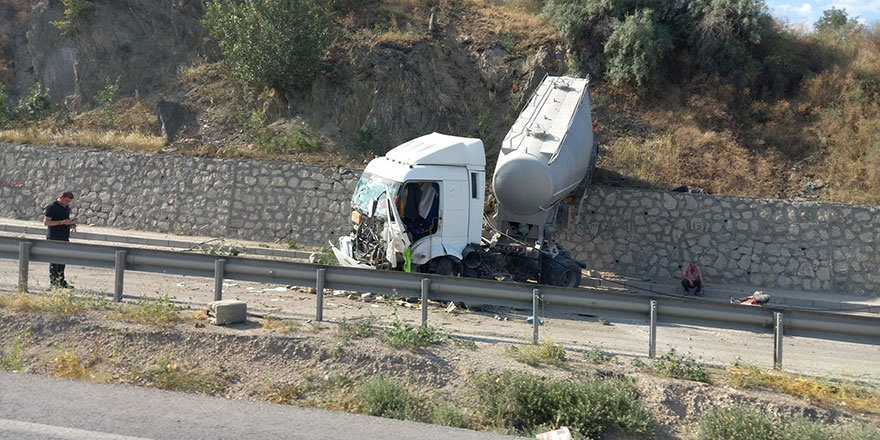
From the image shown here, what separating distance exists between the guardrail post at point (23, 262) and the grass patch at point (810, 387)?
916 cm

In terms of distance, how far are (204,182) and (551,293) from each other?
1435 centimetres

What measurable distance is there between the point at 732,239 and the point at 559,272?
6.23 meters

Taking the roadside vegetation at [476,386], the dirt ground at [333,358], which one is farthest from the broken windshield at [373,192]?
the roadside vegetation at [476,386]

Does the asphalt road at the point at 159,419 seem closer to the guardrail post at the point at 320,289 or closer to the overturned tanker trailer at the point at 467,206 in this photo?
the guardrail post at the point at 320,289

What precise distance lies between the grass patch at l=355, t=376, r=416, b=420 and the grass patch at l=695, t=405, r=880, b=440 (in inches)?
104

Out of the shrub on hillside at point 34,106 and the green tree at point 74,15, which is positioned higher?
the green tree at point 74,15

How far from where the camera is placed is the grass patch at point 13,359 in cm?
753

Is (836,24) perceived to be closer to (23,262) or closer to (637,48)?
(637,48)

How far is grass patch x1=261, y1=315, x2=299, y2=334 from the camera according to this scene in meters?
8.48

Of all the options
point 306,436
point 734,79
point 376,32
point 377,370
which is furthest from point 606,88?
point 306,436

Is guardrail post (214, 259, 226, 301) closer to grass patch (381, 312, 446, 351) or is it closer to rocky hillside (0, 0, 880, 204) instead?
grass patch (381, 312, 446, 351)

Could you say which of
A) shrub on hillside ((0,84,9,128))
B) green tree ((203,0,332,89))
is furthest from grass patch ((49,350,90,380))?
shrub on hillside ((0,84,9,128))

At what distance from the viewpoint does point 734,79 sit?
79.7 feet

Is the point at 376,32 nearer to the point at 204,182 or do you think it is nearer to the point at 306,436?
the point at 204,182
